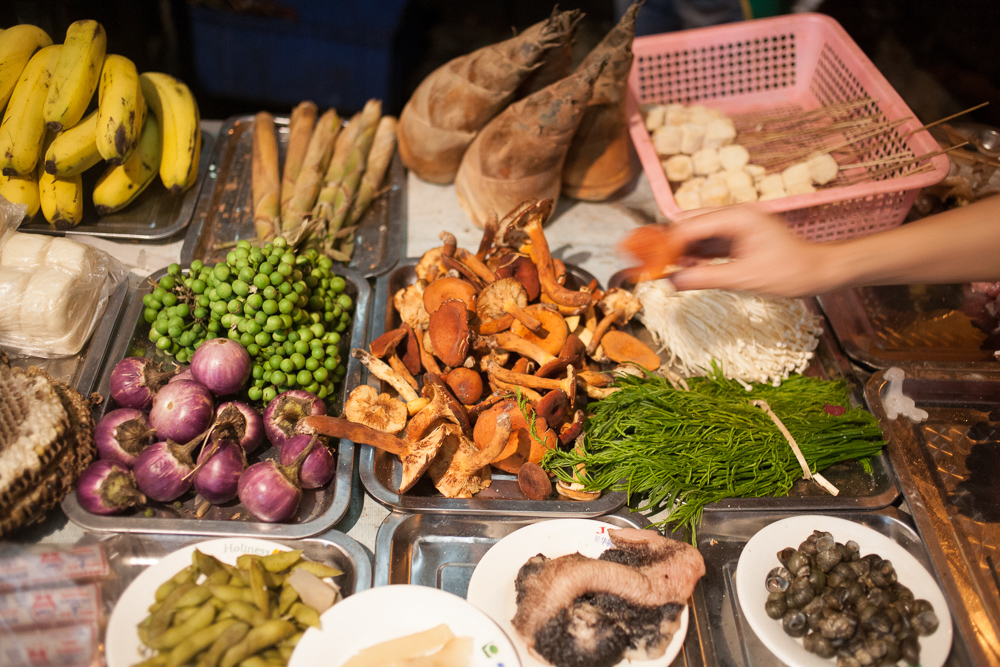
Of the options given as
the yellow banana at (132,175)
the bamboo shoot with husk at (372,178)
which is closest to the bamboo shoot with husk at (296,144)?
the bamboo shoot with husk at (372,178)

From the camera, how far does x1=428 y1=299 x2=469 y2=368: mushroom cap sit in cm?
208

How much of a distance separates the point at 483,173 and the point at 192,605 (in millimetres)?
2088

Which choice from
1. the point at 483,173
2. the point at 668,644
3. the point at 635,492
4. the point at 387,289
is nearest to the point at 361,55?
the point at 483,173

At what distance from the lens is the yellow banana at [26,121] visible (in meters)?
2.37

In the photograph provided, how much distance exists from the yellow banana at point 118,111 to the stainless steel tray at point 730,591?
8.75ft

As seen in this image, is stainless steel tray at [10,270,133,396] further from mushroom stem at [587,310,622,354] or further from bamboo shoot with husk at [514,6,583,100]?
bamboo shoot with husk at [514,6,583,100]

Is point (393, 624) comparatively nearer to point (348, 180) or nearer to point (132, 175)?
point (348, 180)

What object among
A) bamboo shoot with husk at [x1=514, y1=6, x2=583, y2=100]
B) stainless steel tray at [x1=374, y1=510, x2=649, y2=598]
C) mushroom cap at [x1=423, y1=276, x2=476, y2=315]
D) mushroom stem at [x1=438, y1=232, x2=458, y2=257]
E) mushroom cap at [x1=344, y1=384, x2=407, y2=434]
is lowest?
stainless steel tray at [x1=374, y1=510, x2=649, y2=598]

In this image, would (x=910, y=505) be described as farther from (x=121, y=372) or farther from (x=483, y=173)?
(x=121, y=372)

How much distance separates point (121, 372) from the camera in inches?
80.9

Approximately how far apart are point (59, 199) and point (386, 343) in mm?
1623

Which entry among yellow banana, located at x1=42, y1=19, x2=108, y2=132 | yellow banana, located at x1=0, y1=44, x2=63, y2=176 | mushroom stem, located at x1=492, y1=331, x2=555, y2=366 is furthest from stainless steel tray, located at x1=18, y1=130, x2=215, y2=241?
mushroom stem, located at x1=492, y1=331, x2=555, y2=366

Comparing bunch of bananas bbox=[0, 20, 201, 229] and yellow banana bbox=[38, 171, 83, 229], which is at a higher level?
bunch of bananas bbox=[0, 20, 201, 229]

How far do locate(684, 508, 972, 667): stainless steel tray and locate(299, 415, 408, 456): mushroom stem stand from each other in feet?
3.42
